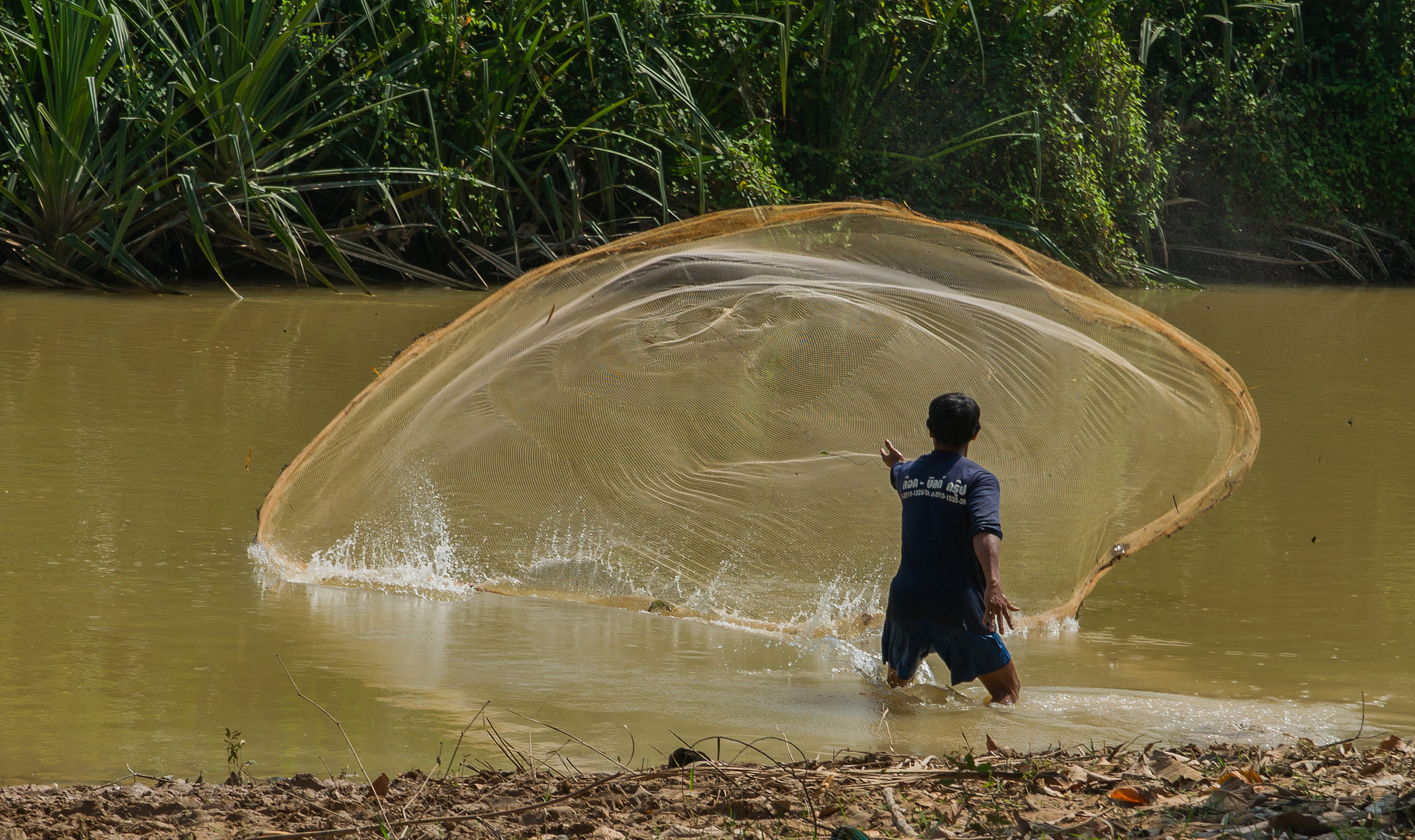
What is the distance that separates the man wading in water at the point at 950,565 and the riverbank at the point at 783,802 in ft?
2.76

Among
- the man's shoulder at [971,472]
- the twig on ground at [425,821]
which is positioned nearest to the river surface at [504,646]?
the twig on ground at [425,821]

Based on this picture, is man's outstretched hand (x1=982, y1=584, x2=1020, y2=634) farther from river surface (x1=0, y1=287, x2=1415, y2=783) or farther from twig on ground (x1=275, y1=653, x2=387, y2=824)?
twig on ground (x1=275, y1=653, x2=387, y2=824)

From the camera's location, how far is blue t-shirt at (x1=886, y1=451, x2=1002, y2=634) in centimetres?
423

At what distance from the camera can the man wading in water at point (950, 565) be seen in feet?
13.8

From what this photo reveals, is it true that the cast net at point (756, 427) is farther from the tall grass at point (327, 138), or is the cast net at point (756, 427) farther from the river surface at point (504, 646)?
the tall grass at point (327, 138)

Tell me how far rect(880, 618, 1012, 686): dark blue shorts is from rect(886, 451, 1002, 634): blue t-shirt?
0.09 feet

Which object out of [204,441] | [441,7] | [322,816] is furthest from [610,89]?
[322,816]

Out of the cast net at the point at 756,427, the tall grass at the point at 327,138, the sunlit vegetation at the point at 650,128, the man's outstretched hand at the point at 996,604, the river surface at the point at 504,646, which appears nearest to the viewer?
the river surface at the point at 504,646

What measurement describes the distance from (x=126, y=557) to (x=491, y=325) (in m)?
1.66

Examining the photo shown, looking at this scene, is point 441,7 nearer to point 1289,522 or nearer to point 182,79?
point 182,79

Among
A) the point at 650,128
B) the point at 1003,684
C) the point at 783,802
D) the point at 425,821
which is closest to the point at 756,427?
the point at 1003,684

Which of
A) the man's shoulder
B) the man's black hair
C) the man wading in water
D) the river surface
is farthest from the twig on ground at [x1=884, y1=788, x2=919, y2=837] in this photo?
the man's black hair

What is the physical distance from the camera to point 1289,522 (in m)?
6.39

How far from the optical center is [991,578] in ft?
13.2
